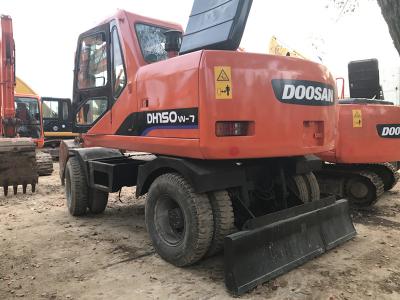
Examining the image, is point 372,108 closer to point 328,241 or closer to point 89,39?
point 328,241

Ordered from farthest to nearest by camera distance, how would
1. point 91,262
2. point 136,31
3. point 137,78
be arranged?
1. point 136,31
2. point 137,78
3. point 91,262

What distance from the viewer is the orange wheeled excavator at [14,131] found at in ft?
23.0

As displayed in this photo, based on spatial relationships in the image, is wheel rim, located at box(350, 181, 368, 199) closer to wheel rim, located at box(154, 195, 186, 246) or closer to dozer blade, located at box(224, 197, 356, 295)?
dozer blade, located at box(224, 197, 356, 295)

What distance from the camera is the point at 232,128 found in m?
3.33

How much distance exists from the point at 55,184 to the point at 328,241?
6.16 metres

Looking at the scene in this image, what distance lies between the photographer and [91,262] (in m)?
3.90

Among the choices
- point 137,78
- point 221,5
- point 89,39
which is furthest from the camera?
point 89,39

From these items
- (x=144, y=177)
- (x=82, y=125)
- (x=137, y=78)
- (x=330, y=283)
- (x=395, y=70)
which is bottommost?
(x=330, y=283)

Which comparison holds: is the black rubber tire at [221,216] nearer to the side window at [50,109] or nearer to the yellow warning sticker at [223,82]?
the yellow warning sticker at [223,82]

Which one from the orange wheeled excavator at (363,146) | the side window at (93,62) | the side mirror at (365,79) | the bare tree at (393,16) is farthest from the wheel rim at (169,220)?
the side mirror at (365,79)

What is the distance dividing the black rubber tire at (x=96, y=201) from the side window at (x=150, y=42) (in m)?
2.05

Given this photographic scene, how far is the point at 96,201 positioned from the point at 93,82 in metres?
1.58

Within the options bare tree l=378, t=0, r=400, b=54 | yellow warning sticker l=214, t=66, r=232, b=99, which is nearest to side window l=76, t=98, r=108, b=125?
yellow warning sticker l=214, t=66, r=232, b=99

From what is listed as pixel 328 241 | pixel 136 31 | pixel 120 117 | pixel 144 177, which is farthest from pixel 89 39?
pixel 328 241
